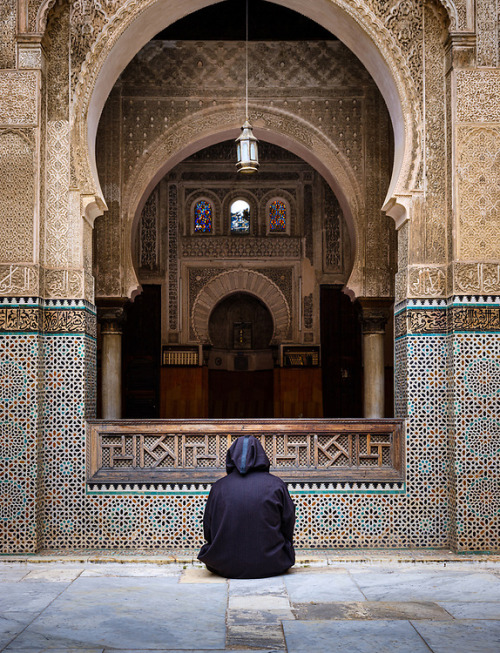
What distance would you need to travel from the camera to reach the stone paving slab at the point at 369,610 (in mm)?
3850

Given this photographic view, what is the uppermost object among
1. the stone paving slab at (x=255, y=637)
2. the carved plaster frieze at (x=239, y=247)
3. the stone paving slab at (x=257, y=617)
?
the carved plaster frieze at (x=239, y=247)

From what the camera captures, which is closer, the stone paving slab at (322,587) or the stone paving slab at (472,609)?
the stone paving slab at (472,609)

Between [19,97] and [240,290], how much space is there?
6550mm

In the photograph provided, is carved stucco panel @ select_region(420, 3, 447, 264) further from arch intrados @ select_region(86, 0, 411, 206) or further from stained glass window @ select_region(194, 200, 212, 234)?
stained glass window @ select_region(194, 200, 212, 234)

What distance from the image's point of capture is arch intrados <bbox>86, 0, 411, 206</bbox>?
6008mm

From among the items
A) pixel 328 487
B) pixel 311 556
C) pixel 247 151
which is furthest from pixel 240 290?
pixel 311 556

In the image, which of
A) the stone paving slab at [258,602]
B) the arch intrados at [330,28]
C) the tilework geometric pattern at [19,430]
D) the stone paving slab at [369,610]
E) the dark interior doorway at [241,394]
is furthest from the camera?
the dark interior doorway at [241,394]

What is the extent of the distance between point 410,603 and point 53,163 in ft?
12.7

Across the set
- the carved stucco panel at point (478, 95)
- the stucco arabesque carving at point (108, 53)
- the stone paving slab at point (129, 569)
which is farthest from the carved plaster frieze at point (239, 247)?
the stone paving slab at point (129, 569)

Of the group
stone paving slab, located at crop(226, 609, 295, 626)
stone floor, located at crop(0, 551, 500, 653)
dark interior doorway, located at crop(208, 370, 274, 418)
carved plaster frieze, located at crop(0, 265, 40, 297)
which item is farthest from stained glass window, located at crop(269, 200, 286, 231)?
stone paving slab, located at crop(226, 609, 295, 626)

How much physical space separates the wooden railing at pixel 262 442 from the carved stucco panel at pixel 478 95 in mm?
2315

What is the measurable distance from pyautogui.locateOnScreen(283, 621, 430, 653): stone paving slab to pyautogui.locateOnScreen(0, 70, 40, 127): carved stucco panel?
13.0 feet

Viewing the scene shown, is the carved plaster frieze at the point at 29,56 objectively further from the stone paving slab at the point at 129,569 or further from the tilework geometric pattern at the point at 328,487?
the stone paving slab at the point at 129,569

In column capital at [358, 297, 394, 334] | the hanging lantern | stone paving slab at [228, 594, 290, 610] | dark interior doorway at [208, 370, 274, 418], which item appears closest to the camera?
stone paving slab at [228, 594, 290, 610]
